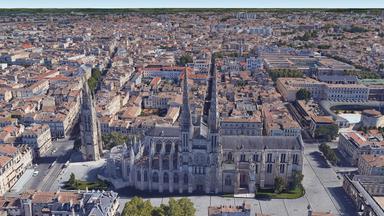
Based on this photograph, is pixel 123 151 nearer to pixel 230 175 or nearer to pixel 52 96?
pixel 230 175

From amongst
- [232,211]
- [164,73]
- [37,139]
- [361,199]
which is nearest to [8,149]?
[37,139]

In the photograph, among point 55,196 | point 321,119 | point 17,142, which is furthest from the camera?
point 321,119

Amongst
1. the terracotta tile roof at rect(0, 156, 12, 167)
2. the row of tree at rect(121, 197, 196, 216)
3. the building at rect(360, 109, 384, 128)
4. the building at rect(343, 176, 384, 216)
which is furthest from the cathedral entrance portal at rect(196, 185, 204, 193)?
the building at rect(360, 109, 384, 128)

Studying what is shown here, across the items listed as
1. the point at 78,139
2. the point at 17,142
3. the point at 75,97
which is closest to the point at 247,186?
the point at 78,139

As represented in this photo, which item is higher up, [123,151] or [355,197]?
[123,151]

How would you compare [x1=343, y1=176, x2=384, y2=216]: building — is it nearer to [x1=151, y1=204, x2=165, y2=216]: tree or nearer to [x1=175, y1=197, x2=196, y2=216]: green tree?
[x1=175, y1=197, x2=196, y2=216]: green tree

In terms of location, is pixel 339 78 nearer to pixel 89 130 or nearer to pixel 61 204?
pixel 89 130

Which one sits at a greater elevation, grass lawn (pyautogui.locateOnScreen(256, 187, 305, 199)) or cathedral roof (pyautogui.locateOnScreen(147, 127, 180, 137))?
cathedral roof (pyautogui.locateOnScreen(147, 127, 180, 137))
